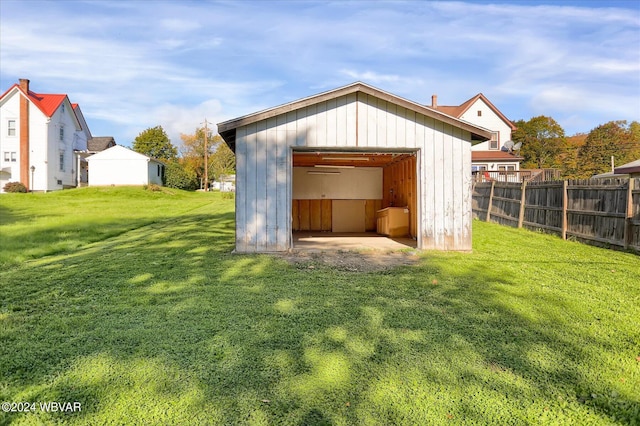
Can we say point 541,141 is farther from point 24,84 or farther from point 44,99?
point 24,84

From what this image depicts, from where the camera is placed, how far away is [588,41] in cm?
1662

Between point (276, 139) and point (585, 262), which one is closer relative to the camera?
point (585, 262)

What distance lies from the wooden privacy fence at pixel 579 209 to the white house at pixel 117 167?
28023 millimetres

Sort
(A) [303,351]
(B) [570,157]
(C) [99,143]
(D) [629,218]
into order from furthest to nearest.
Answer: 1. (B) [570,157]
2. (C) [99,143]
3. (D) [629,218]
4. (A) [303,351]

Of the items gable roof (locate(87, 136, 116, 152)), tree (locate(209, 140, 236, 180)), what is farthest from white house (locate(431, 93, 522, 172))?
gable roof (locate(87, 136, 116, 152))

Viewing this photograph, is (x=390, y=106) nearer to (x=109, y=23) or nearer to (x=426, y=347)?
(x=426, y=347)

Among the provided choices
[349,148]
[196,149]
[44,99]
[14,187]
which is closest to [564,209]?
[349,148]

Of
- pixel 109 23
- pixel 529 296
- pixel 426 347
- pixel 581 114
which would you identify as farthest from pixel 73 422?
pixel 581 114

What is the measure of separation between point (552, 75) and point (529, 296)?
28266mm

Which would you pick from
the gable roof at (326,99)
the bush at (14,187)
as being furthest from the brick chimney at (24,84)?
the gable roof at (326,99)

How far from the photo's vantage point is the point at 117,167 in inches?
1232

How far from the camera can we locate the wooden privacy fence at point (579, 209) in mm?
7711

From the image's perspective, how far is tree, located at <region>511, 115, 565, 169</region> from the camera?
47406 mm

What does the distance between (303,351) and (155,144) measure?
55.2 m
